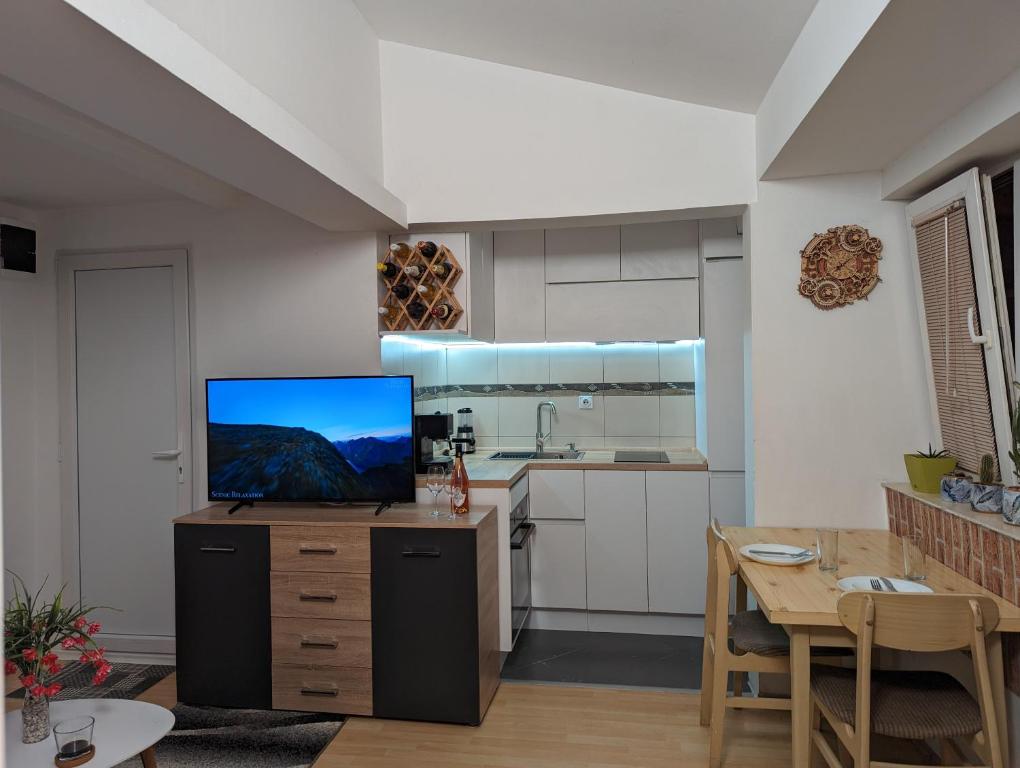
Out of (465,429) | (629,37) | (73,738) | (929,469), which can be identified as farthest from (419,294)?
(929,469)

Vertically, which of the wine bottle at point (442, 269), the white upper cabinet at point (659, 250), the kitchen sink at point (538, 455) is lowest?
the kitchen sink at point (538, 455)

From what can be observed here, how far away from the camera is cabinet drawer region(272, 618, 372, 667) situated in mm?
3035

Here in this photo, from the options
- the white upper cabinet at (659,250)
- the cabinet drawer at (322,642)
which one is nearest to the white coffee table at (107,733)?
the cabinet drawer at (322,642)

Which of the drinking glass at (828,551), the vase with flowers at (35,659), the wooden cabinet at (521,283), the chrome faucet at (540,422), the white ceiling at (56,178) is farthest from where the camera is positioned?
the chrome faucet at (540,422)

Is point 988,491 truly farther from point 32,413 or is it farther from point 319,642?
point 32,413

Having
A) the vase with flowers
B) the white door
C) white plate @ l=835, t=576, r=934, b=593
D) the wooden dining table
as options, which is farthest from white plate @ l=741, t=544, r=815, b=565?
the white door

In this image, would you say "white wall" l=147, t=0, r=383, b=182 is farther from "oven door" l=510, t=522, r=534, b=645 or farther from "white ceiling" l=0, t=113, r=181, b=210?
"oven door" l=510, t=522, r=534, b=645

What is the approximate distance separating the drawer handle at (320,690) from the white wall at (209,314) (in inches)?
47.2

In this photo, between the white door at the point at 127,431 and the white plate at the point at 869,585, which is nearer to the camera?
the white plate at the point at 869,585

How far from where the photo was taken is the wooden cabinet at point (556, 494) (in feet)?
13.3

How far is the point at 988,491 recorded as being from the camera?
236cm

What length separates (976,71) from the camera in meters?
2.02

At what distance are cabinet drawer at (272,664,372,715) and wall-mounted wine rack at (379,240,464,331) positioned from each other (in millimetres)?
1555

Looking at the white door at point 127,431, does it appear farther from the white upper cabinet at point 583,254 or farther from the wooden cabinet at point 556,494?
the white upper cabinet at point 583,254
